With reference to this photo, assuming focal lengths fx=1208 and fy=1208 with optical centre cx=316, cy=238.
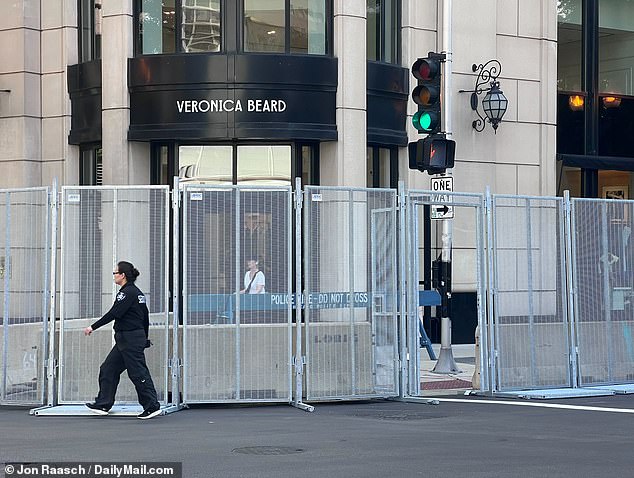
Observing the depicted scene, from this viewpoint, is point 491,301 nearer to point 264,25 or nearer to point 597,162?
point 264,25

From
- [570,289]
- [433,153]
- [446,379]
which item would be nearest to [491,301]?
[570,289]

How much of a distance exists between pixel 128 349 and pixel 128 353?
5cm

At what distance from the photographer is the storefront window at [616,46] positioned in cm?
2753

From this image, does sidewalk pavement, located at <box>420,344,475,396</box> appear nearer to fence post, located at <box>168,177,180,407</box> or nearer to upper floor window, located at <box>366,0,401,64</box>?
fence post, located at <box>168,177,180,407</box>

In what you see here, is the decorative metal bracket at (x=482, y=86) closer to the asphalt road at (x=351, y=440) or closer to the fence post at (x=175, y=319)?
the asphalt road at (x=351, y=440)

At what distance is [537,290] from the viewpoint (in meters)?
16.3

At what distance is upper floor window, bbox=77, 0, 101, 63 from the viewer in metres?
24.0

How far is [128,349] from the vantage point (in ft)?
44.5

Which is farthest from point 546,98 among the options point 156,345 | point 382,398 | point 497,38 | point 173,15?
point 156,345

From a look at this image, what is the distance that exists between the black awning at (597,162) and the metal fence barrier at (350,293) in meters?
12.0

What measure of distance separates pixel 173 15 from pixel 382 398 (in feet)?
33.7

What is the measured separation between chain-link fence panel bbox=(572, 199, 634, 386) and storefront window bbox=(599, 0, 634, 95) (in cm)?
1096

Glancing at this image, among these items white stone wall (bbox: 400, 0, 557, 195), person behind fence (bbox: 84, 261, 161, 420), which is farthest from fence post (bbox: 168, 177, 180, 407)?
white stone wall (bbox: 400, 0, 557, 195)

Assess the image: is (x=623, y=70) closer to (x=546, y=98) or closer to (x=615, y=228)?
(x=546, y=98)
